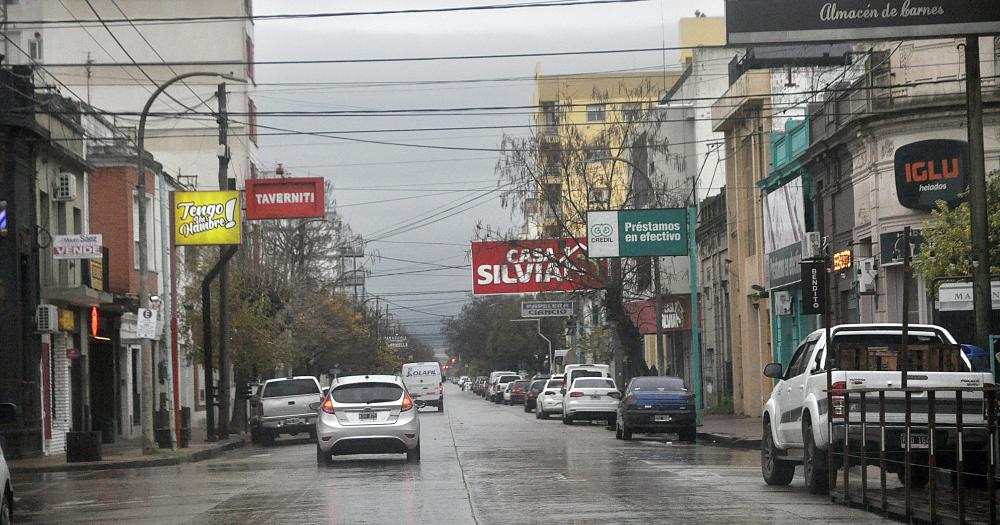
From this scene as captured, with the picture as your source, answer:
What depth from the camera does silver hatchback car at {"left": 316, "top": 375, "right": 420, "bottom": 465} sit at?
25938mm

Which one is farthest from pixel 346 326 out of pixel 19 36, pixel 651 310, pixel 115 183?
pixel 115 183

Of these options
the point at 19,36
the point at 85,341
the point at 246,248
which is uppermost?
the point at 19,36

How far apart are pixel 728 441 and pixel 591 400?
1393cm

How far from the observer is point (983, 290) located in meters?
18.2

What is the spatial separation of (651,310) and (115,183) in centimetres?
3297

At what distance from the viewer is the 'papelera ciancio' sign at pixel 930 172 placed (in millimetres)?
30656

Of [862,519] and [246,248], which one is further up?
[246,248]

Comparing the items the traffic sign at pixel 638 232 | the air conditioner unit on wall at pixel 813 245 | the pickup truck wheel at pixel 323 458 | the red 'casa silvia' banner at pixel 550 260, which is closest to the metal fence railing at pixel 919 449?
the pickup truck wheel at pixel 323 458

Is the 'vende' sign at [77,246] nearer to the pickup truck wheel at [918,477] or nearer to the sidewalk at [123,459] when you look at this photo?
the sidewalk at [123,459]

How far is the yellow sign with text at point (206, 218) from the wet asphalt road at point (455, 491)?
841cm

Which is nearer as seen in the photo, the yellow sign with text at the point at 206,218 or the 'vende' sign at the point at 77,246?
the 'vende' sign at the point at 77,246

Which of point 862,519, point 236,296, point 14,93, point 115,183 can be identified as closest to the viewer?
point 862,519

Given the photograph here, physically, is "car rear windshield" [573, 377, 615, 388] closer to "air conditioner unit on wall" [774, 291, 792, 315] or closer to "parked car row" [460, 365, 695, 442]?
"parked car row" [460, 365, 695, 442]

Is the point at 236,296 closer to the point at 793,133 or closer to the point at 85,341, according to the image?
the point at 85,341
